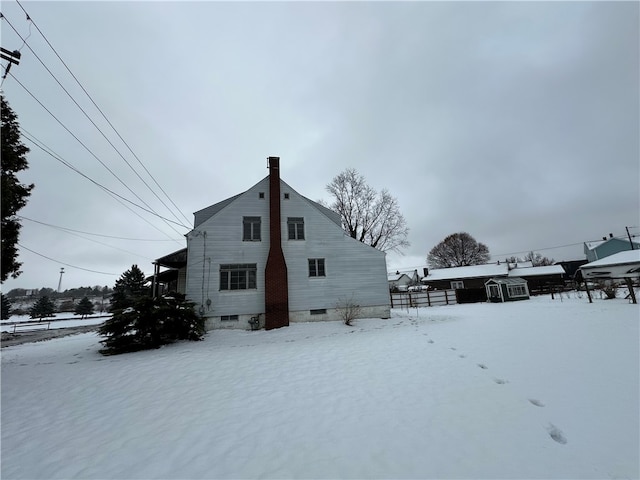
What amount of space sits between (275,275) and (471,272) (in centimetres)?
Result: 4010

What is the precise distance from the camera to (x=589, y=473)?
11.0 ft

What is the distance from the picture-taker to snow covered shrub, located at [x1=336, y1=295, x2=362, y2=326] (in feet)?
53.2

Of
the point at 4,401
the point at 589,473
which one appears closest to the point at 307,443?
the point at 589,473

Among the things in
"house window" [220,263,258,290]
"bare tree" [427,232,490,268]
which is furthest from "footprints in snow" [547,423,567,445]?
"bare tree" [427,232,490,268]

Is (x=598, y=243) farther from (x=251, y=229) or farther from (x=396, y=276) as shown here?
(x=251, y=229)

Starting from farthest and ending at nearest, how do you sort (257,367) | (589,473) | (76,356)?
1. (76,356)
2. (257,367)
3. (589,473)

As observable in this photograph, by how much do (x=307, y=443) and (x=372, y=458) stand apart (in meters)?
1.01

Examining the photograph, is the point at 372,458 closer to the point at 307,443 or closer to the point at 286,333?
the point at 307,443

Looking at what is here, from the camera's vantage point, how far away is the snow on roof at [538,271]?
44.6m

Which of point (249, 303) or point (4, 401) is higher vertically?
point (249, 303)

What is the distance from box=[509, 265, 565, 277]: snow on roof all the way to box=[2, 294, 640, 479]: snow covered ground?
4311 cm

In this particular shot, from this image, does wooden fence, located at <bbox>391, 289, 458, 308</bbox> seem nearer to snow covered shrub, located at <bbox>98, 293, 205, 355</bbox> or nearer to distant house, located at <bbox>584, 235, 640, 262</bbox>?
snow covered shrub, located at <bbox>98, 293, 205, 355</bbox>

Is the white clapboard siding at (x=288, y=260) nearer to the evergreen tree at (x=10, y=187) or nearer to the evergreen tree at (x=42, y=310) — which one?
the evergreen tree at (x=10, y=187)

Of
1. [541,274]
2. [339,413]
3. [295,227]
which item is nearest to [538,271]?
[541,274]
